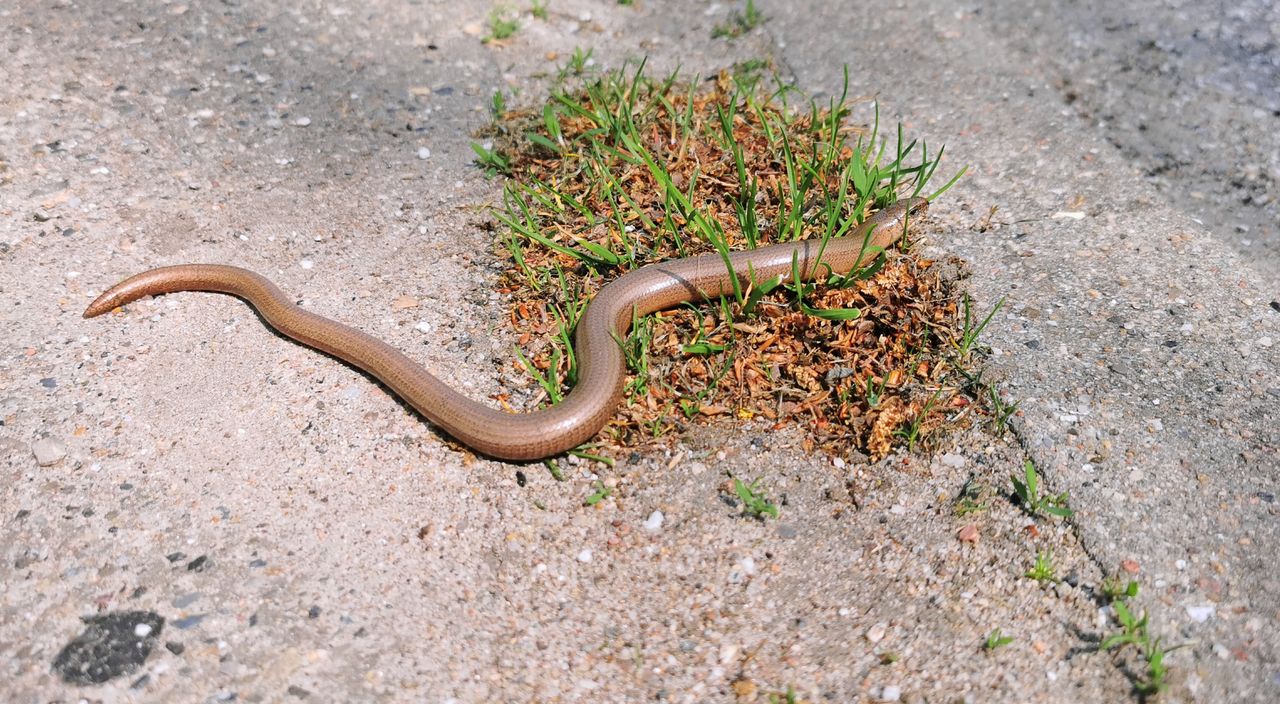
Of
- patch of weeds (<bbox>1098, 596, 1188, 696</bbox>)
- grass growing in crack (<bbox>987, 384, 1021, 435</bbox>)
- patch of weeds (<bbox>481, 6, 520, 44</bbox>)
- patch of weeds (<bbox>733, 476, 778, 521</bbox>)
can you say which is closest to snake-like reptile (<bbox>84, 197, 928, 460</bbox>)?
patch of weeds (<bbox>733, 476, 778, 521</bbox>)

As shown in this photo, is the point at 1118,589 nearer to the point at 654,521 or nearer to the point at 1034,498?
the point at 1034,498

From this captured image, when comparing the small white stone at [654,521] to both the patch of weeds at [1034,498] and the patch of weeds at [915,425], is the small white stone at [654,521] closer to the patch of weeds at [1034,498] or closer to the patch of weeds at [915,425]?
the patch of weeds at [915,425]

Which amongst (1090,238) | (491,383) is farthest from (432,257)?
(1090,238)

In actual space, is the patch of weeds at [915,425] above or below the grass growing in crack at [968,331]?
below

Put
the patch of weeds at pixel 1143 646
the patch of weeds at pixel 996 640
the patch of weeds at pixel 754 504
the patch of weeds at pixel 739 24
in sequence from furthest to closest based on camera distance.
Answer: the patch of weeds at pixel 739 24 → the patch of weeds at pixel 754 504 → the patch of weeds at pixel 996 640 → the patch of weeds at pixel 1143 646

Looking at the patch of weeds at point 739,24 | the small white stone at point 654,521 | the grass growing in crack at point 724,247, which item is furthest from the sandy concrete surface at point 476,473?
the patch of weeds at point 739,24

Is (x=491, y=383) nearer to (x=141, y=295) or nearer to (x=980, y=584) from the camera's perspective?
(x=141, y=295)

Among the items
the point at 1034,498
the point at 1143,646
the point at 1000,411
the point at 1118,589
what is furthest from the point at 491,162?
the point at 1143,646
